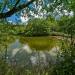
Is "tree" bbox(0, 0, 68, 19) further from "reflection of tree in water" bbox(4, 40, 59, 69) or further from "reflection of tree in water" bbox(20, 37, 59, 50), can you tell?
"reflection of tree in water" bbox(20, 37, 59, 50)

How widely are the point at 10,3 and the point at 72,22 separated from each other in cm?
400

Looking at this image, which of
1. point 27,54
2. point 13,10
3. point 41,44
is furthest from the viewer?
point 41,44

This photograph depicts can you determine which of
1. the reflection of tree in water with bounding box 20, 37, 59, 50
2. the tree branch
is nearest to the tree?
the tree branch

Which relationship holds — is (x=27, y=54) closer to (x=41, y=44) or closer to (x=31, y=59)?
(x=31, y=59)

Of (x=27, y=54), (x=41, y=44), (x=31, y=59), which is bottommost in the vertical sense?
(x=41, y=44)

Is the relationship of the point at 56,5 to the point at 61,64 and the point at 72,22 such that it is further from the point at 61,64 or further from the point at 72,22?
the point at 72,22

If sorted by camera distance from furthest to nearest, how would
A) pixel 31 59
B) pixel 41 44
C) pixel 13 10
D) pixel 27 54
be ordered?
pixel 41 44 < pixel 27 54 < pixel 31 59 < pixel 13 10

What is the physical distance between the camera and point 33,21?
9406 millimetres

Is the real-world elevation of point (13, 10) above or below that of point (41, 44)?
above

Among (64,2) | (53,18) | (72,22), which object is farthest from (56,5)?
(72,22)

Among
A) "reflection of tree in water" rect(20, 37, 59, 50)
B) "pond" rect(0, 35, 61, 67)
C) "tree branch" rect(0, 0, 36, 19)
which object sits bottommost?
"reflection of tree in water" rect(20, 37, 59, 50)

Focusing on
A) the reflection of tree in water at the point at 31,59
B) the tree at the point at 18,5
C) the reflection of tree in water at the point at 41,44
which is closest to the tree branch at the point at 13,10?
the tree at the point at 18,5

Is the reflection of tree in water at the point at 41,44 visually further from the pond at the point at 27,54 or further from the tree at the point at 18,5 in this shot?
the tree at the point at 18,5

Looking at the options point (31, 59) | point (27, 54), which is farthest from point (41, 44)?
point (31, 59)
